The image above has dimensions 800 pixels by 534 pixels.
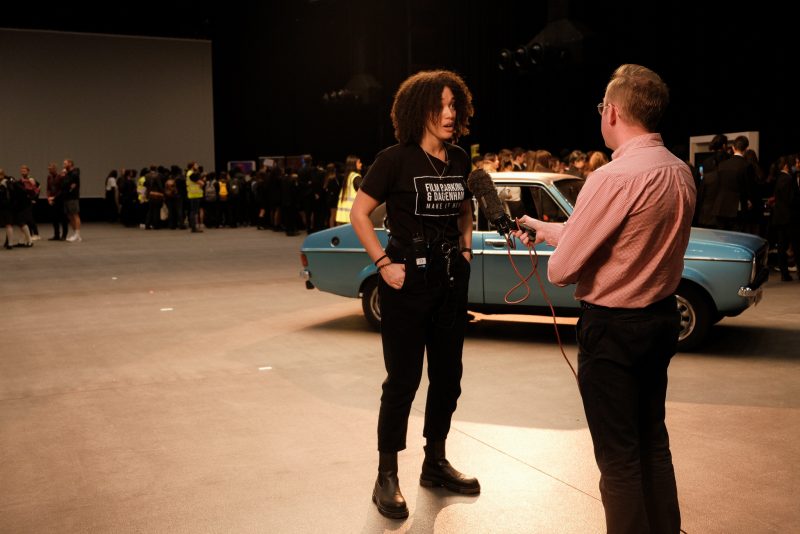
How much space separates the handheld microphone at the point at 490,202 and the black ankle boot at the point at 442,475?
1195 millimetres

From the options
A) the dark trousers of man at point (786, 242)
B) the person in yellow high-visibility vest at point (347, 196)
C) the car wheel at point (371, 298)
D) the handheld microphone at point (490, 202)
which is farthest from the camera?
the person in yellow high-visibility vest at point (347, 196)

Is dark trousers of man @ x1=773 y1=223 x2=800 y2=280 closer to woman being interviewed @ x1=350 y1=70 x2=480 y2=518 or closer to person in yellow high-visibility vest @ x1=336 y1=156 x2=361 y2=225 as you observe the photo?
person in yellow high-visibility vest @ x1=336 y1=156 x2=361 y2=225

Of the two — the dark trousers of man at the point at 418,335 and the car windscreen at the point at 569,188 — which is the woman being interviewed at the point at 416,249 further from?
the car windscreen at the point at 569,188

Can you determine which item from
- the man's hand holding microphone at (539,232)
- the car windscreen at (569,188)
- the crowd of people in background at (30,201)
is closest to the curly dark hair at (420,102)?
the man's hand holding microphone at (539,232)

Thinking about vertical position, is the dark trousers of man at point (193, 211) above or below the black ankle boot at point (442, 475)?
above

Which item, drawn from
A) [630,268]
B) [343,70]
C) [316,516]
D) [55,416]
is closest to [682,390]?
[316,516]

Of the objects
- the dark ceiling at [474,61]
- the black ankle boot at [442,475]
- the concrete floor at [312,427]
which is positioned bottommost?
the concrete floor at [312,427]

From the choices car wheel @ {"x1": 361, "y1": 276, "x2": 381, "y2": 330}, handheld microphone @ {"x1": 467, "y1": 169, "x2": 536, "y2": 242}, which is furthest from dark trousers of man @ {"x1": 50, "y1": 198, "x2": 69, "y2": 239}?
handheld microphone @ {"x1": 467, "y1": 169, "x2": 536, "y2": 242}

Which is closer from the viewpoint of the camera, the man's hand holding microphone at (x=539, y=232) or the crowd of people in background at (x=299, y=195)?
the man's hand holding microphone at (x=539, y=232)

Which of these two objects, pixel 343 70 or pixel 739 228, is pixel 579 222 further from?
pixel 343 70

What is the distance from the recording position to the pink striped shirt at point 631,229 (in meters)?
2.70

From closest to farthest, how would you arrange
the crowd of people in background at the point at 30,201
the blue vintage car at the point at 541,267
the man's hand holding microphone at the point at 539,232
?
the man's hand holding microphone at the point at 539,232 < the blue vintage car at the point at 541,267 < the crowd of people in background at the point at 30,201

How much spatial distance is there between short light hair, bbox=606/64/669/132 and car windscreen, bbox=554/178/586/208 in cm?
487

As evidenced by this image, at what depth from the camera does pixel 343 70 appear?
28750mm
